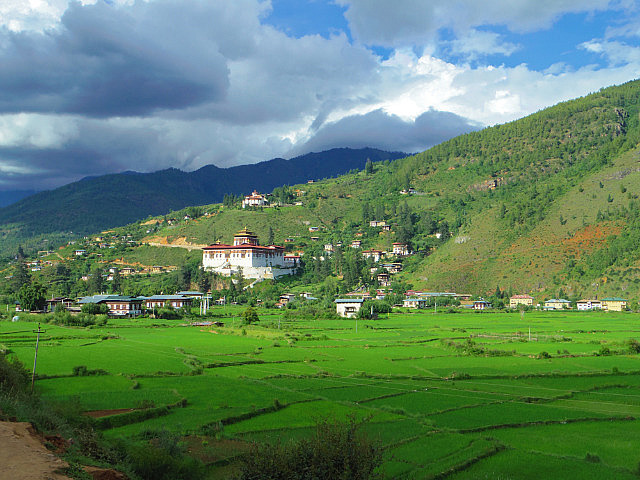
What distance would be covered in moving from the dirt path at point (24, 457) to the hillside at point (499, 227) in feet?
339

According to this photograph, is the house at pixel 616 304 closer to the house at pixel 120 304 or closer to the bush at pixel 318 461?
the house at pixel 120 304

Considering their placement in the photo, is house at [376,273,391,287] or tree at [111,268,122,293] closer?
tree at [111,268,122,293]

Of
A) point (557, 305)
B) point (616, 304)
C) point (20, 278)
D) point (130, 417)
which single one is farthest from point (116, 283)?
point (130, 417)

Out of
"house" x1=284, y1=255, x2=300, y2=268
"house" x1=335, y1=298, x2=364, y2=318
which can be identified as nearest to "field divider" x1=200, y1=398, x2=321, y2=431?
"house" x1=335, y1=298, x2=364, y2=318

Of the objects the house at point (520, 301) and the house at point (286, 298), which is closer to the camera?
the house at point (520, 301)

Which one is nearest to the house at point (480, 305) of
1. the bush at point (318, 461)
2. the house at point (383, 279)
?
the house at point (383, 279)

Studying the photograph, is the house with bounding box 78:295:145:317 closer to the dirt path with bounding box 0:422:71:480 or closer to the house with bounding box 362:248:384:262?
the house with bounding box 362:248:384:262

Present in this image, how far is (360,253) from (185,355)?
4313 inches

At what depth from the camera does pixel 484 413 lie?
84.5 ft

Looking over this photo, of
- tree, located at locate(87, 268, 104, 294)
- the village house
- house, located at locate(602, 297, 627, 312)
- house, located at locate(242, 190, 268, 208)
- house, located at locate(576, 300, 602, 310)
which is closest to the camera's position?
the village house

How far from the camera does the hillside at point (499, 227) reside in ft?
372

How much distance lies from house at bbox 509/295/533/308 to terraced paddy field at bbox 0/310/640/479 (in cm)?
4536

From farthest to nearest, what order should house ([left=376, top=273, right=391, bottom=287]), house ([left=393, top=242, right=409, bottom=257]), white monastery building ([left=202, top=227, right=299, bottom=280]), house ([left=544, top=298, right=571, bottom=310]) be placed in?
house ([left=393, top=242, right=409, bottom=257]) → white monastery building ([left=202, top=227, right=299, bottom=280]) → house ([left=376, top=273, right=391, bottom=287]) → house ([left=544, top=298, right=571, bottom=310])

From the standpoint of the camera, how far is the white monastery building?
133m
